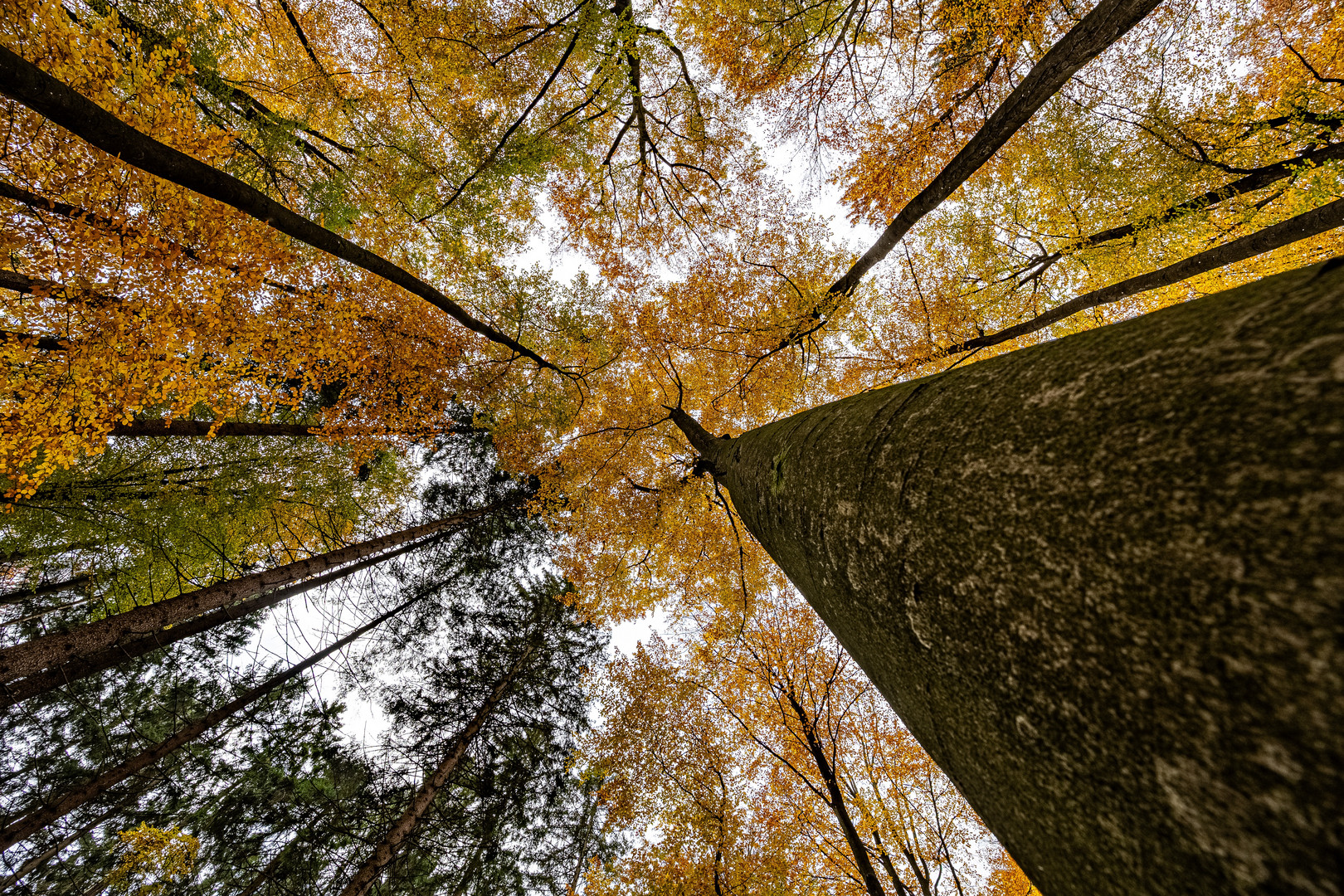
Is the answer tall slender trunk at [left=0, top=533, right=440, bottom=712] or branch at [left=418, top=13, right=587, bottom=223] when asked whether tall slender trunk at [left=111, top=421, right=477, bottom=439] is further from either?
branch at [left=418, top=13, right=587, bottom=223]

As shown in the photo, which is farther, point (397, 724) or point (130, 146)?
point (397, 724)

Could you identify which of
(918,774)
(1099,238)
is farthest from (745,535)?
(1099,238)

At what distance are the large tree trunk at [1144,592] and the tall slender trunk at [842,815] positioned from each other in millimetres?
4493

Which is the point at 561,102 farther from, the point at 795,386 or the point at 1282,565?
the point at 1282,565

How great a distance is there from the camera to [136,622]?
4.36 m

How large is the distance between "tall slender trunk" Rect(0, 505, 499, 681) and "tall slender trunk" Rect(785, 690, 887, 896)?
7.24m

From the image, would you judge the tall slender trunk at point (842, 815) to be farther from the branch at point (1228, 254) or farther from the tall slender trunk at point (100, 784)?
the branch at point (1228, 254)

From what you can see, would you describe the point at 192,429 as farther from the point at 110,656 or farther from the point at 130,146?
the point at 130,146

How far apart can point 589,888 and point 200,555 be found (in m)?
11.7

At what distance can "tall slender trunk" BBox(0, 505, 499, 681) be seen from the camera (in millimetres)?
3750

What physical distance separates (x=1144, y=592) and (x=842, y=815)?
5680 mm

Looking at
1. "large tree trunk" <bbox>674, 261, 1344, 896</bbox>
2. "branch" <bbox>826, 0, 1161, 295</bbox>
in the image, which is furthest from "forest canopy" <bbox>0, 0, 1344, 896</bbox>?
"large tree trunk" <bbox>674, 261, 1344, 896</bbox>

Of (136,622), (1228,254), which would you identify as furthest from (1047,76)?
(136,622)

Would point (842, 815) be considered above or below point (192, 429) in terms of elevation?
below
